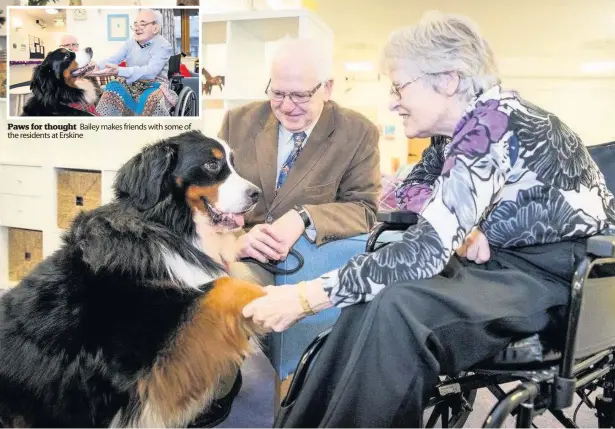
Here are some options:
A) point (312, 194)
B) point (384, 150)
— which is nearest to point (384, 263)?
point (312, 194)

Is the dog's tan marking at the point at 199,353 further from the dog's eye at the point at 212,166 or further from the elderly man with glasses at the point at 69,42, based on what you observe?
the elderly man with glasses at the point at 69,42

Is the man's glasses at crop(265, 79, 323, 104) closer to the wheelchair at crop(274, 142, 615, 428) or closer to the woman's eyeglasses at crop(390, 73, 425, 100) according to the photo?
the woman's eyeglasses at crop(390, 73, 425, 100)

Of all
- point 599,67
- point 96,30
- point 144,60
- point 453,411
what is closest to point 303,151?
point 453,411

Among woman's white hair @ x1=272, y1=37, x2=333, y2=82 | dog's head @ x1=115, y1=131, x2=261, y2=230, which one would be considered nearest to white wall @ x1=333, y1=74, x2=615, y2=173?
woman's white hair @ x1=272, y1=37, x2=333, y2=82

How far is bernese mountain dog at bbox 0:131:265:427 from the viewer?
4.08ft

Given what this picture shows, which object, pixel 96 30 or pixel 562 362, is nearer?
pixel 562 362

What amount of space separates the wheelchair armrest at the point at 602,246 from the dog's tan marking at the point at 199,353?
2.30 ft

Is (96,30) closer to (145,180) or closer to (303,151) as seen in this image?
(303,151)

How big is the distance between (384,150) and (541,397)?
7761 mm

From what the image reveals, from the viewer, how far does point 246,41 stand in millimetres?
3102

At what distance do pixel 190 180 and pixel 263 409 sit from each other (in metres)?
1.06

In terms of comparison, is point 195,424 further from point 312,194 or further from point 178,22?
point 178,22

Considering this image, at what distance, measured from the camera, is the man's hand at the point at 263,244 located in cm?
171

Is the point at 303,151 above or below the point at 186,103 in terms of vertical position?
below
